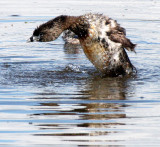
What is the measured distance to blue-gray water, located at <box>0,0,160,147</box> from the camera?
280 inches

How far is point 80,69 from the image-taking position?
39.0 feet

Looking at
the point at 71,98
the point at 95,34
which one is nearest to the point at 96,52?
the point at 95,34

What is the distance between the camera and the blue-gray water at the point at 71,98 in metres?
7.11

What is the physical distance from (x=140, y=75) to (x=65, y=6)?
1057 cm

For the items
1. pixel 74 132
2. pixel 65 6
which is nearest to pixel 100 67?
pixel 74 132

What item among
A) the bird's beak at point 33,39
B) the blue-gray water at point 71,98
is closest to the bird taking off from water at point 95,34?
the bird's beak at point 33,39

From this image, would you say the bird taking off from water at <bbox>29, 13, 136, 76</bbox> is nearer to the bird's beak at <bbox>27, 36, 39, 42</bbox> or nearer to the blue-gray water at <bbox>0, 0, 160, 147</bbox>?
the bird's beak at <bbox>27, 36, 39, 42</bbox>

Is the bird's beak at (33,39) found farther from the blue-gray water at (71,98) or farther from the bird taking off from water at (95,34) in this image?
the blue-gray water at (71,98)

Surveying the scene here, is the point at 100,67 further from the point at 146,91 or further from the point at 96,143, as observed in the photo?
the point at 96,143

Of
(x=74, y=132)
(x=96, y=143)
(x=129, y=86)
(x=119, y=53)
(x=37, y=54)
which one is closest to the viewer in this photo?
(x=96, y=143)

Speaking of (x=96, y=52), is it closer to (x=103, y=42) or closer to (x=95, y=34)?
(x=103, y=42)

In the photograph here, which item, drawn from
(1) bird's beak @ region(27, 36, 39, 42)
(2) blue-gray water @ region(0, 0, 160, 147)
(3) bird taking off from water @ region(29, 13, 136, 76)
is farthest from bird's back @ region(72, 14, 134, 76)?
(1) bird's beak @ region(27, 36, 39, 42)

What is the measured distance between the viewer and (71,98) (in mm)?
9055

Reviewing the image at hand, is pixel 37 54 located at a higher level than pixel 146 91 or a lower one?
lower
